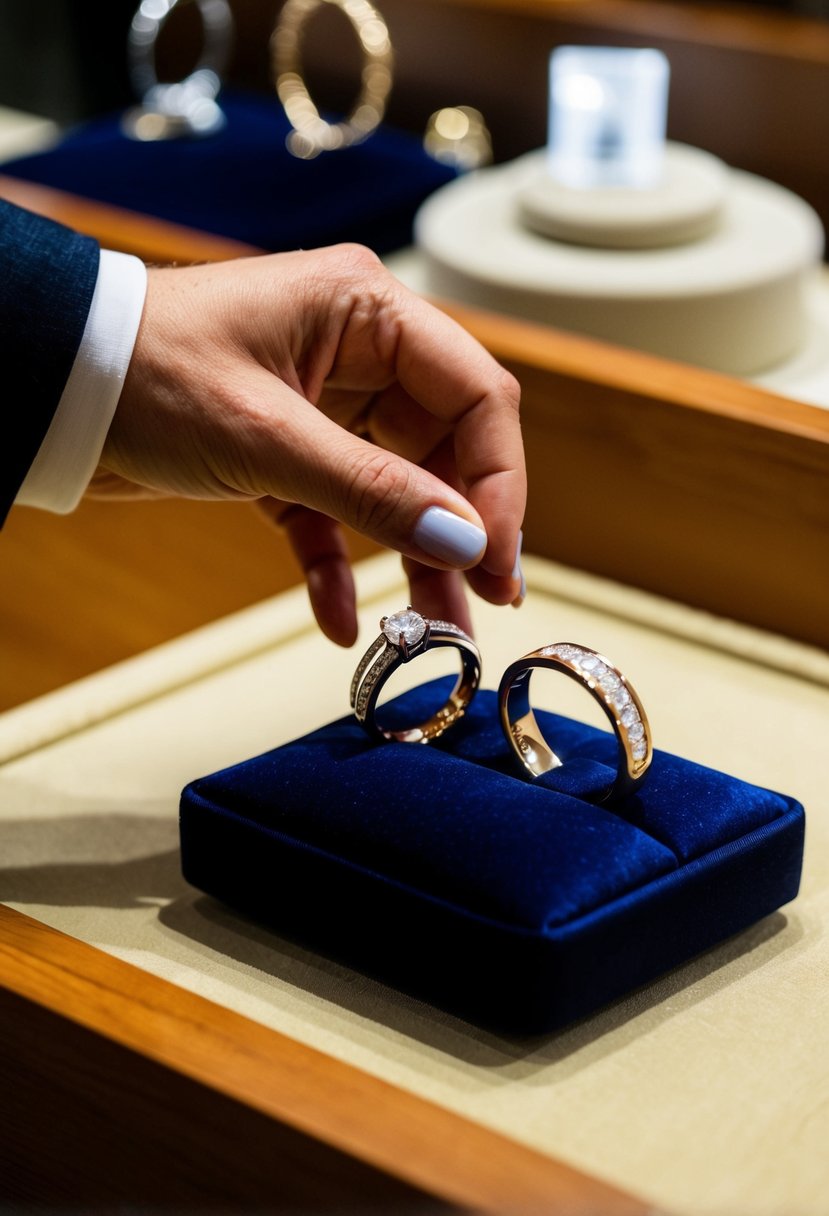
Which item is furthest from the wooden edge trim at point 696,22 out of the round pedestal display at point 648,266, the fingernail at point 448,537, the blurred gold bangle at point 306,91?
the fingernail at point 448,537

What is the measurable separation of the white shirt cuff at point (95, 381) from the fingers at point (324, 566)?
0.11m

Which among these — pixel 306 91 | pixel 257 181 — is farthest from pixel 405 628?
pixel 306 91

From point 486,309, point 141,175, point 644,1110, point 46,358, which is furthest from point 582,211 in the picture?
point 644,1110

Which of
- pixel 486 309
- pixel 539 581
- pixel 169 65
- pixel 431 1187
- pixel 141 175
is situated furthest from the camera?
pixel 169 65

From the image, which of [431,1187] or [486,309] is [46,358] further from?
[486,309]

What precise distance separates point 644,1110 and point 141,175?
42.3 inches

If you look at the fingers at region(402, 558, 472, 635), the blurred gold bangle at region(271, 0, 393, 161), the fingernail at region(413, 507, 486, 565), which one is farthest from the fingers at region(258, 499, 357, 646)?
the blurred gold bangle at region(271, 0, 393, 161)

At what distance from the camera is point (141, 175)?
1338 mm

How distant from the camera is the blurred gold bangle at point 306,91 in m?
1.38

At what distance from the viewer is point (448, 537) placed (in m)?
0.54

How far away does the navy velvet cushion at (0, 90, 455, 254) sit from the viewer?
1.24 m

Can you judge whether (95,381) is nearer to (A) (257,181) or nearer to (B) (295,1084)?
(B) (295,1084)

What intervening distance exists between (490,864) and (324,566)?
231 mm

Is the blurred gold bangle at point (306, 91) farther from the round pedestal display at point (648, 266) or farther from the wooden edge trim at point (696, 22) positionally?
the round pedestal display at point (648, 266)
